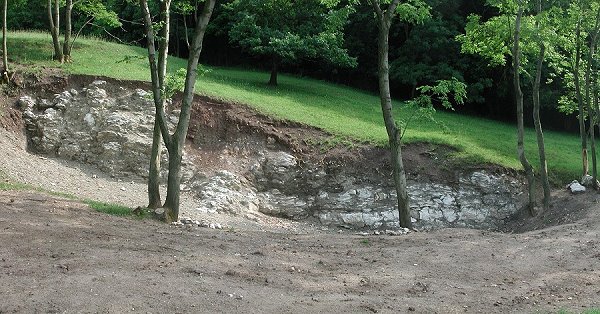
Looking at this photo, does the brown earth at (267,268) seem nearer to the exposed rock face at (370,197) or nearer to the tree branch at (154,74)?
the tree branch at (154,74)

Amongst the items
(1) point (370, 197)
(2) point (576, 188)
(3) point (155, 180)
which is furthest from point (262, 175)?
(2) point (576, 188)

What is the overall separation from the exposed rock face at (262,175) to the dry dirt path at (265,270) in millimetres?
7026

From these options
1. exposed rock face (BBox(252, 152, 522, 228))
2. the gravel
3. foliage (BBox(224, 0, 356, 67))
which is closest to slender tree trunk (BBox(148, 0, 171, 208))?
the gravel

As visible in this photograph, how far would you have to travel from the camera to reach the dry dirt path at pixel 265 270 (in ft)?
26.0

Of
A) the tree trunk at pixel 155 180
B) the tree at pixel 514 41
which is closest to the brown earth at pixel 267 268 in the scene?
the tree trunk at pixel 155 180

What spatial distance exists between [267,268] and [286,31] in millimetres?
22587

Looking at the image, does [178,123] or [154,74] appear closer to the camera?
[178,123]

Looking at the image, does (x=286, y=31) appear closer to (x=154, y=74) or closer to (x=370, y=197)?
(x=370, y=197)

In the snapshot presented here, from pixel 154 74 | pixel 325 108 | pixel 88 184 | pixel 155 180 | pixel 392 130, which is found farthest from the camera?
pixel 325 108

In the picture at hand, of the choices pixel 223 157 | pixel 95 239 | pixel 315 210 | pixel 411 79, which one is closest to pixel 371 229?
pixel 315 210

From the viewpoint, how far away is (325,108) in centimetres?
2778

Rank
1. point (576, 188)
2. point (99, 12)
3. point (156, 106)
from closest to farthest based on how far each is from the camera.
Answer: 1. point (156, 106)
2. point (576, 188)
3. point (99, 12)

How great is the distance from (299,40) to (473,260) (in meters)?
19.7

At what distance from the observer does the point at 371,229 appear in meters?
20.7
